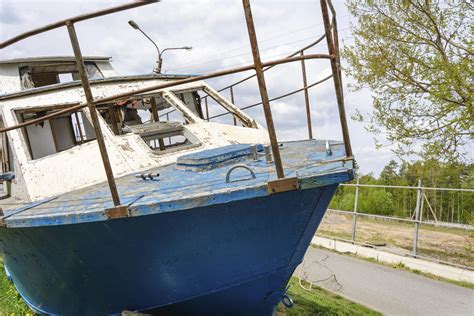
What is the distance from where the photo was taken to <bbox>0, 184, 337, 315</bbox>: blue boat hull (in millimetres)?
3387

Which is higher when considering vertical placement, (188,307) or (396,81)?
(396,81)

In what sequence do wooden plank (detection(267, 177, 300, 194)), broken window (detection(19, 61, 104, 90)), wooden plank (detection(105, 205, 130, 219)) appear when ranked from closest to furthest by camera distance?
1. wooden plank (detection(267, 177, 300, 194))
2. wooden plank (detection(105, 205, 130, 219))
3. broken window (detection(19, 61, 104, 90))

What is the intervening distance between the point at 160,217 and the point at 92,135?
132 inches

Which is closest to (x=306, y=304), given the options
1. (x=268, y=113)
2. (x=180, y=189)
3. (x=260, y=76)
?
(x=180, y=189)

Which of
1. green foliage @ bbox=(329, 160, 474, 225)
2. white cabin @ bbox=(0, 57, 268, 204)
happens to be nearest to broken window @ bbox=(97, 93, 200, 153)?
white cabin @ bbox=(0, 57, 268, 204)

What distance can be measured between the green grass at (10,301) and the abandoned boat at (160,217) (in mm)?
1104

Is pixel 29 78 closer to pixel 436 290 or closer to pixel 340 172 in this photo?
pixel 340 172

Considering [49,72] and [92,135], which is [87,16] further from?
[49,72]

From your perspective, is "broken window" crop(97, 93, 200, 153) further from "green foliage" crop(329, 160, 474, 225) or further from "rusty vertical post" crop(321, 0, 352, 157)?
"green foliage" crop(329, 160, 474, 225)

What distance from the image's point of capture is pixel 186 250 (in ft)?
11.5

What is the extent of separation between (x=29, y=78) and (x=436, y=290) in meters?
7.79

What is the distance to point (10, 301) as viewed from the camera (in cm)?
655

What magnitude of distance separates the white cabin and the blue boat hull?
0.79 m

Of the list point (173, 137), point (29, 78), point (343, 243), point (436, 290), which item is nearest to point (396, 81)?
point (343, 243)
